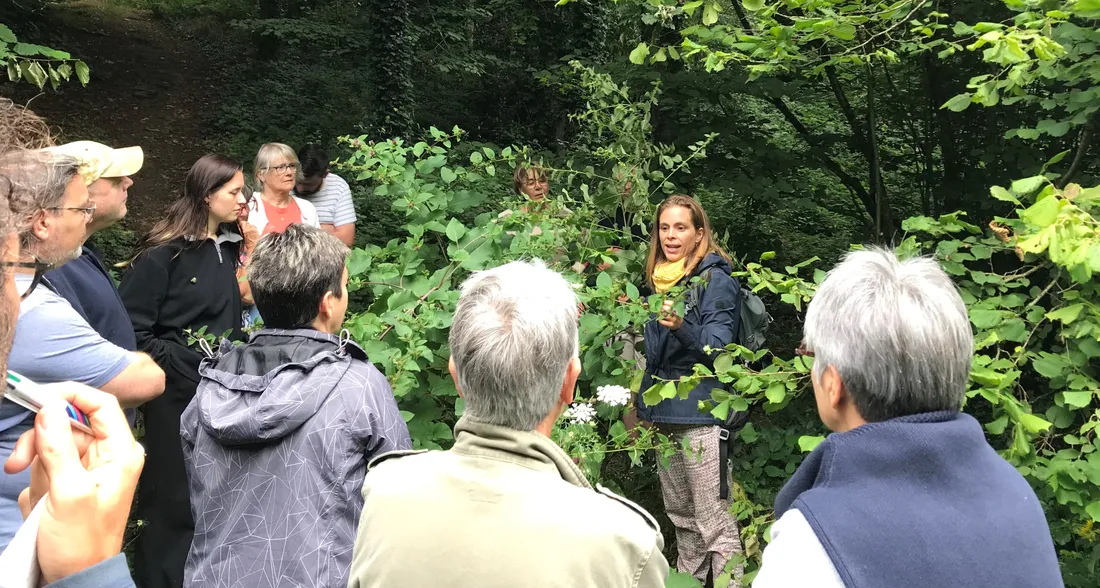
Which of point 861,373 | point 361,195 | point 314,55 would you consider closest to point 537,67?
point 361,195

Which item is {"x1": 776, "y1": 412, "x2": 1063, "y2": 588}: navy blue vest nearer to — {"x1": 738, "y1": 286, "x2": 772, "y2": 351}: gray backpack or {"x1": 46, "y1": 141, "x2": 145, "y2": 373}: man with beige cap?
{"x1": 738, "y1": 286, "x2": 772, "y2": 351}: gray backpack

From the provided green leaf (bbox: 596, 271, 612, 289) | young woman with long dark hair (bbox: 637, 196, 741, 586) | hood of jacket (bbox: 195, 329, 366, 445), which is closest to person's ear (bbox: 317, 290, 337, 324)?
hood of jacket (bbox: 195, 329, 366, 445)

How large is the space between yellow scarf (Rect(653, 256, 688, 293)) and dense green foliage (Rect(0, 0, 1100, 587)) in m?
0.18

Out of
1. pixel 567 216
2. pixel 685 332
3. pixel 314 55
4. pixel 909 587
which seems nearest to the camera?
pixel 909 587

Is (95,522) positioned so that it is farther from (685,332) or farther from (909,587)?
(685,332)

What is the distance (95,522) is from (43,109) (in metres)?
13.7

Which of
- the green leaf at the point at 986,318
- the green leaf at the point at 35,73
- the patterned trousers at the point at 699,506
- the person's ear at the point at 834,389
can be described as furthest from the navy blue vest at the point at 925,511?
the green leaf at the point at 35,73

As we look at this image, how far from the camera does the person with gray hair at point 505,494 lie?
56.6 inches

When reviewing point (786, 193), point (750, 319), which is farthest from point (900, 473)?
point (786, 193)

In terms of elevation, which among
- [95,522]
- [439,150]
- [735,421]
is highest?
[439,150]

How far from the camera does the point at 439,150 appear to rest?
3586mm

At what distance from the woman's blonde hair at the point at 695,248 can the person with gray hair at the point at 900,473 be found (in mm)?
2038

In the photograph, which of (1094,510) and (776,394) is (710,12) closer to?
(776,394)

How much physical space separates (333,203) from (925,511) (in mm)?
4411
